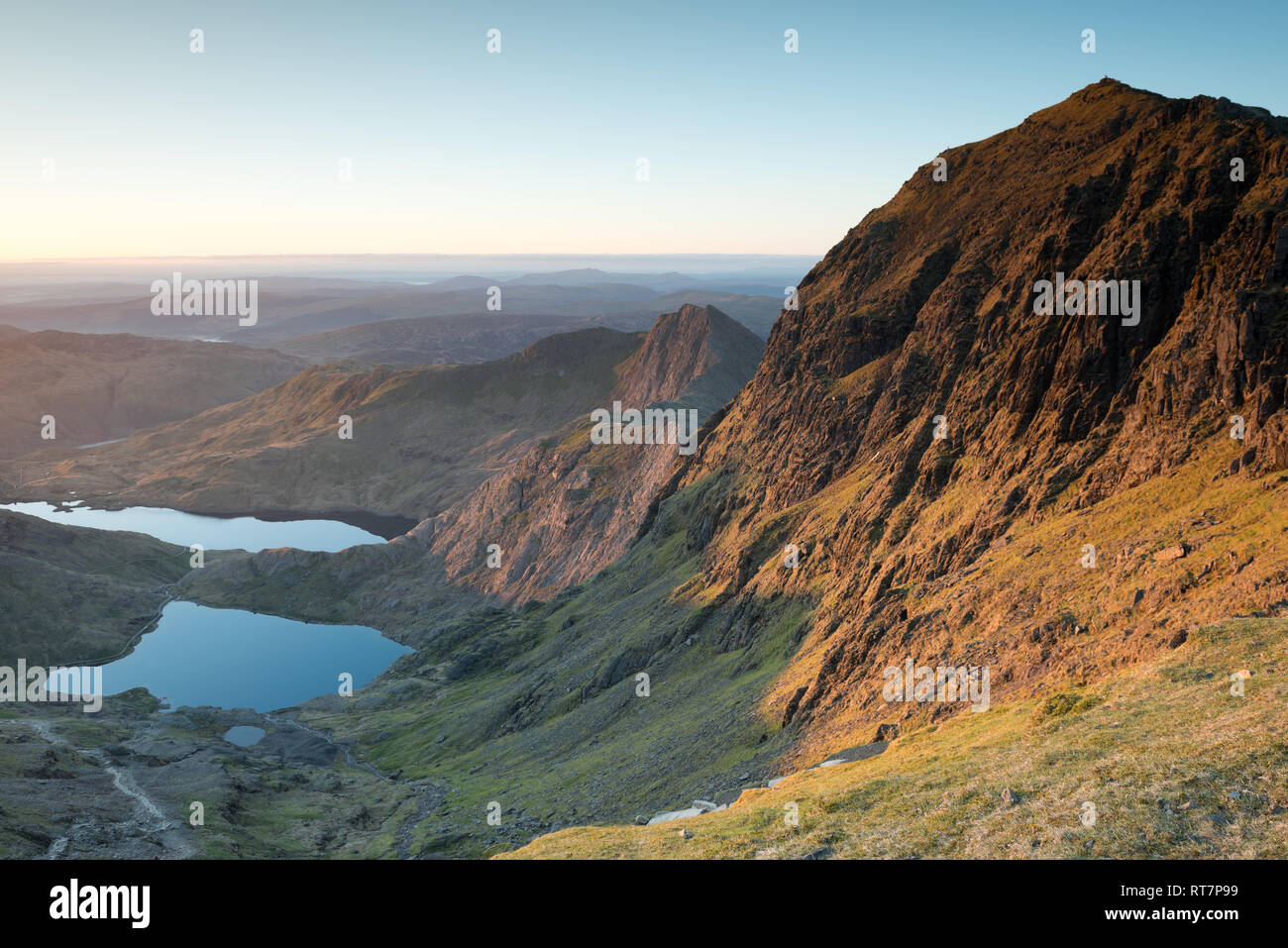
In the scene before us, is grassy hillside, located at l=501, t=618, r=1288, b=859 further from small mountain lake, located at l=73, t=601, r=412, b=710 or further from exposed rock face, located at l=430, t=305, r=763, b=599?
small mountain lake, located at l=73, t=601, r=412, b=710

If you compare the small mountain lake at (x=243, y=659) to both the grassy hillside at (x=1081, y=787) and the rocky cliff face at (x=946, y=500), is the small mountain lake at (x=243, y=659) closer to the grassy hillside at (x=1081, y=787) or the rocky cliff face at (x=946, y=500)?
the rocky cliff face at (x=946, y=500)

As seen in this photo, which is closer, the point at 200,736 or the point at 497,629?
the point at 200,736

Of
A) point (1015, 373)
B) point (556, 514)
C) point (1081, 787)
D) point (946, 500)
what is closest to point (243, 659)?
point (556, 514)

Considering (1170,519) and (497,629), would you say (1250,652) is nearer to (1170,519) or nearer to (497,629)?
(1170,519)

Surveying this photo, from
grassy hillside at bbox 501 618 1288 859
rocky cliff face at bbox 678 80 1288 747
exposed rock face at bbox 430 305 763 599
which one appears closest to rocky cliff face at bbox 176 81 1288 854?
rocky cliff face at bbox 678 80 1288 747

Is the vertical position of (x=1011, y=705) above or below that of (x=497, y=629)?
above
